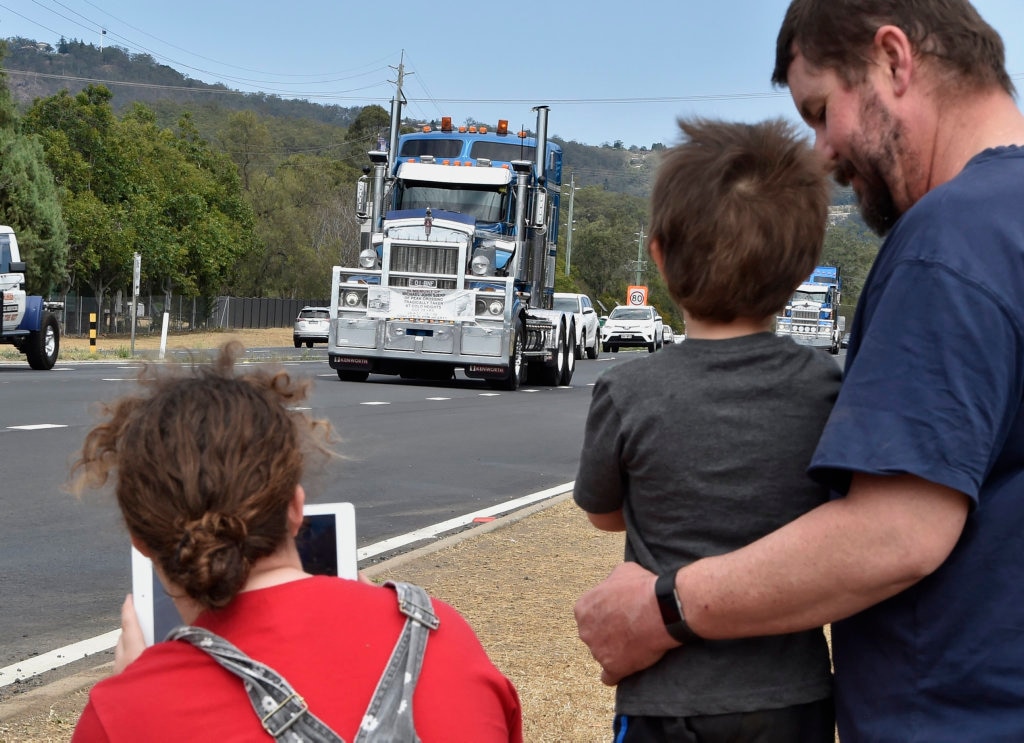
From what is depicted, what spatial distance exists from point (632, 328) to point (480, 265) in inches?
1144

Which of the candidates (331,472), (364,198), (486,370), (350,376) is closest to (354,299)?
(364,198)

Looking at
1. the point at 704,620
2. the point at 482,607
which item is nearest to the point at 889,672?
the point at 704,620

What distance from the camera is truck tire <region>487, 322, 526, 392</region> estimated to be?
78.0 ft

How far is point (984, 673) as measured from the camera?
1855mm

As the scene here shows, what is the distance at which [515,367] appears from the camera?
24.3m

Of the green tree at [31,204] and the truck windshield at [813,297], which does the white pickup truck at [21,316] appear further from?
the truck windshield at [813,297]

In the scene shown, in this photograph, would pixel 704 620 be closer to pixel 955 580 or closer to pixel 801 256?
pixel 955 580

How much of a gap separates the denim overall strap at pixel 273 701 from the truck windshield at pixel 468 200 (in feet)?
72.4

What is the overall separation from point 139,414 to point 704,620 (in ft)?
2.93

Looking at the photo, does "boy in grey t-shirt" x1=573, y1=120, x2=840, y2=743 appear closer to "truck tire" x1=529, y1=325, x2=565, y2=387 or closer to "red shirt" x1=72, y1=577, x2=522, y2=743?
"red shirt" x1=72, y1=577, x2=522, y2=743

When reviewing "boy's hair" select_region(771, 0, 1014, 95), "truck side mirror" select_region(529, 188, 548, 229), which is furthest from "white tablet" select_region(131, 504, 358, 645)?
"truck side mirror" select_region(529, 188, 548, 229)

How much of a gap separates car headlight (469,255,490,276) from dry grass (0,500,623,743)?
533 inches

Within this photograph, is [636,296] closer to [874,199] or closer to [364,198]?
[364,198]

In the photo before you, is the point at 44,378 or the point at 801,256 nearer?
the point at 801,256
